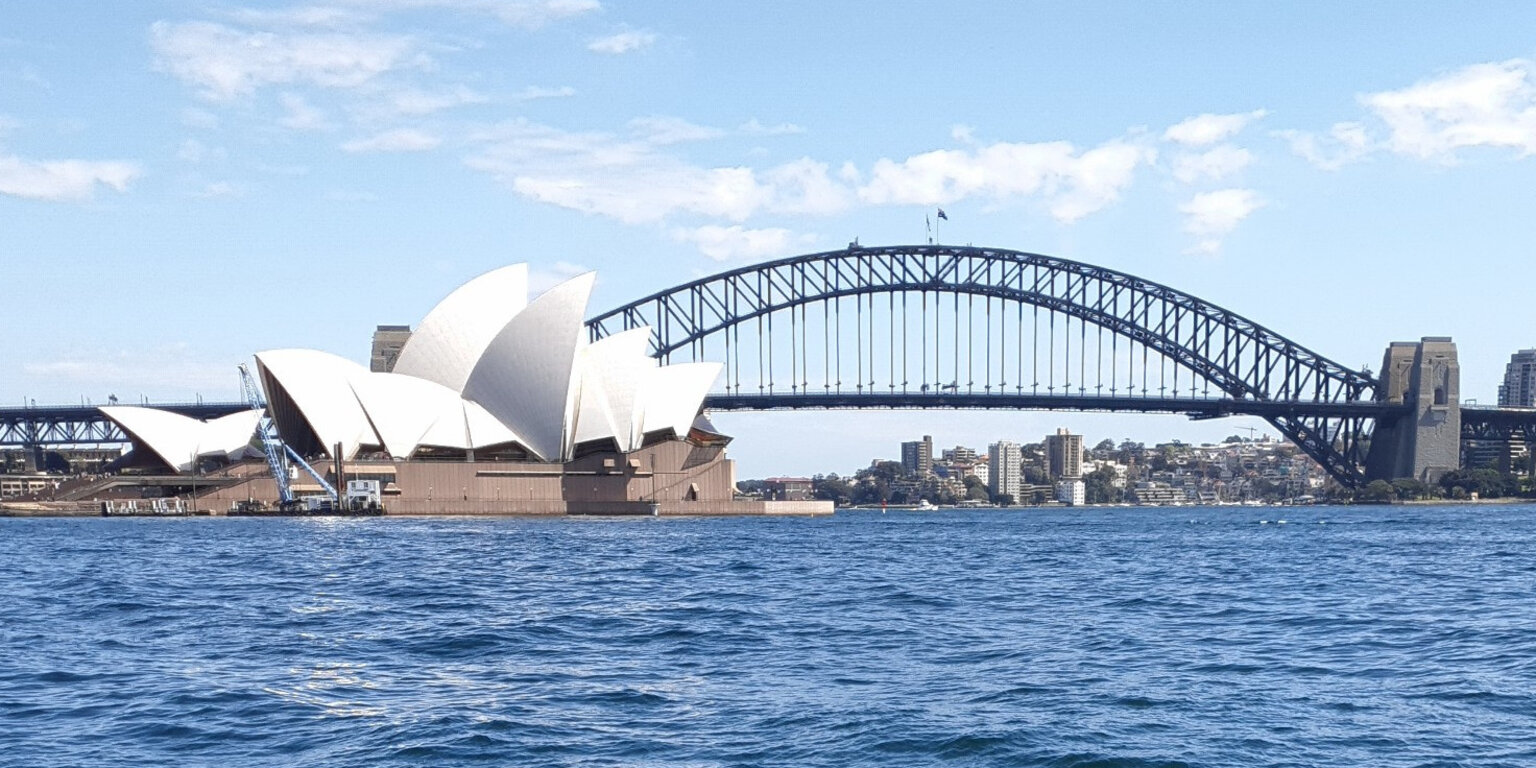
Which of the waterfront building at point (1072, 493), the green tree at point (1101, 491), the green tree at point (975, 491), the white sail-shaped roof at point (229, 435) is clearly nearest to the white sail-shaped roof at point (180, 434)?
the white sail-shaped roof at point (229, 435)

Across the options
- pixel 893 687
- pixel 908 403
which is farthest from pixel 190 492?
pixel 893 687

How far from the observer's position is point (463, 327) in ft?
256

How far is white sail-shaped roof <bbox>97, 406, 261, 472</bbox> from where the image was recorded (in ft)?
276

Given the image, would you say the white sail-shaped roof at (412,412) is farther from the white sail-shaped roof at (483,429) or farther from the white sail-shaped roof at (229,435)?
the white sail-shaped roof at (229,435)

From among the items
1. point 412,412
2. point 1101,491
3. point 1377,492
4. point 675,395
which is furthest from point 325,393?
point 1101,491

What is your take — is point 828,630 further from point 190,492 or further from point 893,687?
point 190,492

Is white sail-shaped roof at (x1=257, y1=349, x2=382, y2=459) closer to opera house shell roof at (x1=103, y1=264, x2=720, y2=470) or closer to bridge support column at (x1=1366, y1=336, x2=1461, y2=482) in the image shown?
opera house shell roof at (x1=103, y1=264, x2=720, y2=470)

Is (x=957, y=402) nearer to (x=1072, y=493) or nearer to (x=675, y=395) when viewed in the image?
(x=675, y=395)

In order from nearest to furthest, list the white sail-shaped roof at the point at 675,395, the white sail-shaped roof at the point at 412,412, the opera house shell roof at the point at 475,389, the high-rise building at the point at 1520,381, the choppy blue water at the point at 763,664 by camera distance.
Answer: the choppy blue water at the point at 763,664, the opera house shell roof at the point at 475,389, the white sail-shaped roof at the point at 412,412, the white sail-shaped roof at the point at 675,395, the high-rise building at the point at 1520,381

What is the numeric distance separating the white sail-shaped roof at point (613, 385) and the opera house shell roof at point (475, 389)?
0.05m

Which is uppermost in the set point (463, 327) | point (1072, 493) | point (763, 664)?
point (463, 327)

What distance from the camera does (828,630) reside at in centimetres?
2181

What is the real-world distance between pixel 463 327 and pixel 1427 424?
70.2 metres

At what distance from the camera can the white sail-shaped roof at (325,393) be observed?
7638 cm
